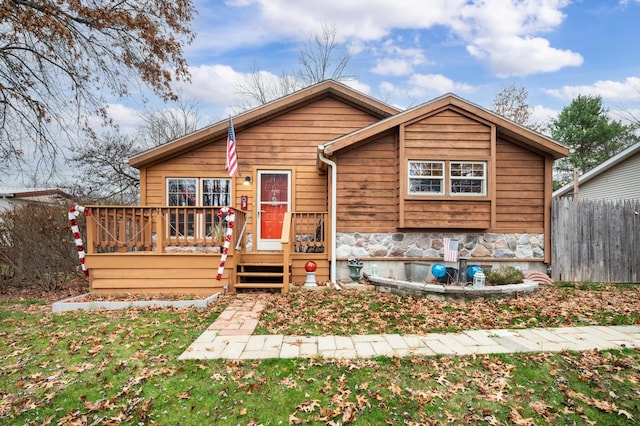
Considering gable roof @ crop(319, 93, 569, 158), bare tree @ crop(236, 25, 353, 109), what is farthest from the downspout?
bare tree @ crop(236, 25, 353, 109)

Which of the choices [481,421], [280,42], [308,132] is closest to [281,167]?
[308,132]

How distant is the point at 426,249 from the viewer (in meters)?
7.43

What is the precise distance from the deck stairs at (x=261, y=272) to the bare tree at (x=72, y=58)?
528 cm

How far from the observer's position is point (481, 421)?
99.7 inches

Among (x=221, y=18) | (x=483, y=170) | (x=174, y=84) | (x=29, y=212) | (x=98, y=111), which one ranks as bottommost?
(x=29, y=212)

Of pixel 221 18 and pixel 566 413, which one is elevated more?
pixel 221 18

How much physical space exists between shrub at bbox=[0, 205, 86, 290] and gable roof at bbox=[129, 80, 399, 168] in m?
2.22

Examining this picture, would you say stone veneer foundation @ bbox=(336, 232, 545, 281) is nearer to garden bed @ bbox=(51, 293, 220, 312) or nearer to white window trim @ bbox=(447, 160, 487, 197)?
white window trim @ bbox=(447, 160, 487, 197)

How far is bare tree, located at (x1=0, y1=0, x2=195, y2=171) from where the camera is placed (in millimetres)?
6781

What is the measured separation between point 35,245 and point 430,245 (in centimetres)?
913

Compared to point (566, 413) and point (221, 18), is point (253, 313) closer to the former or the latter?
point (566, 413)

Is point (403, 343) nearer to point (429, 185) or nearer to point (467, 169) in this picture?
point (429, 185)

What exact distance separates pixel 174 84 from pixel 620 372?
10.6 m

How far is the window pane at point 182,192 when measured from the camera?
8.63 meters
